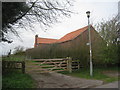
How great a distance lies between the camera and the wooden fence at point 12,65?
798 centimetres

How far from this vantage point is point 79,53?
12.2 m

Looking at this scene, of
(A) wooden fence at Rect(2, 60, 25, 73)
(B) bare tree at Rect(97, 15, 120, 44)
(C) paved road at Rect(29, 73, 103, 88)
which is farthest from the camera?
(B) bare tree at Rect(97, 15, 120, 44)

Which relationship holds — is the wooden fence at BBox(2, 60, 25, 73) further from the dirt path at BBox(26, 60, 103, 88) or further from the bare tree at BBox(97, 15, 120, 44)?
the bare tree at BBox(97, 15, 120, 44)

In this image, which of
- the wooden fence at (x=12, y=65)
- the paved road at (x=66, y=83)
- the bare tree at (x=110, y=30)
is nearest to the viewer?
the paved road at (x=66, y=83)

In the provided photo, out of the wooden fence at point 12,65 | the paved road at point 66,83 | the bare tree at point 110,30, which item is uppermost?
the bare tree at point 110,30

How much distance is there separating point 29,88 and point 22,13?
13.5 feet

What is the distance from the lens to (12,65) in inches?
335

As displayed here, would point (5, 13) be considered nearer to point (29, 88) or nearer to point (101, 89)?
point (29, 88)

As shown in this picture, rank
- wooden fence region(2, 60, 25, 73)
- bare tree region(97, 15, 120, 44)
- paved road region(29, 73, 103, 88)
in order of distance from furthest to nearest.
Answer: bare tree region(97, 15, 120, 44)
wooden fence region(2, 60, 25, 73)
paved road region(29, 73, 103, 88)

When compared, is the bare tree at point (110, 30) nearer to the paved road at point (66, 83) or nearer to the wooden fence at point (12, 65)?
the paved road at point (66, 83)

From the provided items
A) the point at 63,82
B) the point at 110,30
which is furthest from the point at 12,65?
the point at 110,30

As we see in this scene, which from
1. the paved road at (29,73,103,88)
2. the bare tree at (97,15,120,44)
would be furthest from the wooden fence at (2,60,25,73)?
the bare tree at (97,15,120,44)

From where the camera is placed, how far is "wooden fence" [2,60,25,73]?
7.98m

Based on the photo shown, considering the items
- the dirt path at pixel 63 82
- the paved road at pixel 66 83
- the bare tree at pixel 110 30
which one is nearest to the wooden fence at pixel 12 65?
the dirt path at pixel 63 82
